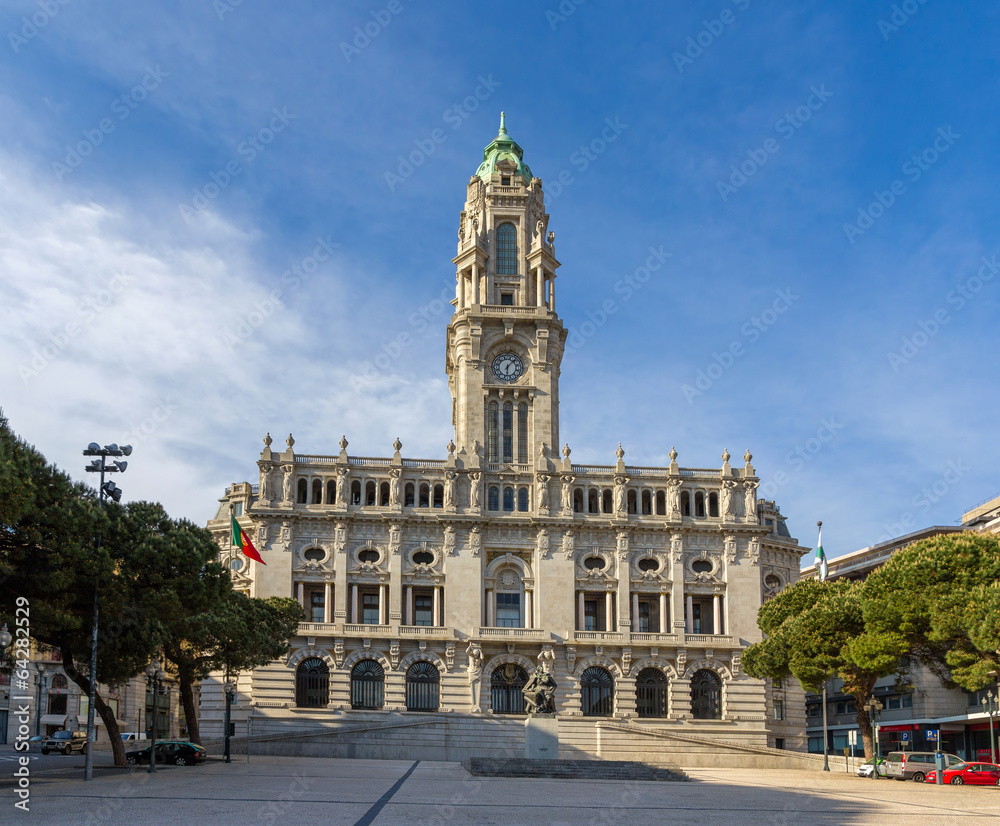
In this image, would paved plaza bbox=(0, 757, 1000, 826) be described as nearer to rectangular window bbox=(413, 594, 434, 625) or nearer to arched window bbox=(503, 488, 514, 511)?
rectangular window bbox=(413, 594, 434, 625)

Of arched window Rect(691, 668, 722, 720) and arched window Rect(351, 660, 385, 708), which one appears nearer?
arched window Rect(351, 660, 385, 708)

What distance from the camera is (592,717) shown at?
79.6 metres

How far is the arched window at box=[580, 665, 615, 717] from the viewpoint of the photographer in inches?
3233

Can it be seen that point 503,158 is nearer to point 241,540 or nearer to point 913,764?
point 241,540

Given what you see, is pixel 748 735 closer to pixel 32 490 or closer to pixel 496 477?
pixel 496 477

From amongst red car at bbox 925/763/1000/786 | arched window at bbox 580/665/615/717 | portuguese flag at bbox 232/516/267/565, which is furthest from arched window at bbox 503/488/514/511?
red car at bbox 925/763/1000/786

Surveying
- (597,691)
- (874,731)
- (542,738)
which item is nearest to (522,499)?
(597,691)

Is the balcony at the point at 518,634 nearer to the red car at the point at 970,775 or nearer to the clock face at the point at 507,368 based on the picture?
the clock face at the point at 507,368

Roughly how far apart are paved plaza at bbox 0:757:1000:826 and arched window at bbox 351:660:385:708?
1079 inches

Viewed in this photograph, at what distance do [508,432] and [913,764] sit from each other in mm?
43841

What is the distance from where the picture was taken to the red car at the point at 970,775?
5319 centimetres

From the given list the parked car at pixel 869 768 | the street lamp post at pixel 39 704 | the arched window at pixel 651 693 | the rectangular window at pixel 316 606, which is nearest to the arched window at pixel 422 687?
the rectangular window at pixel 316 606

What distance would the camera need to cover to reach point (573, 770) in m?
54.1

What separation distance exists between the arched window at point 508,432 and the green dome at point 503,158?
75.0 feet
